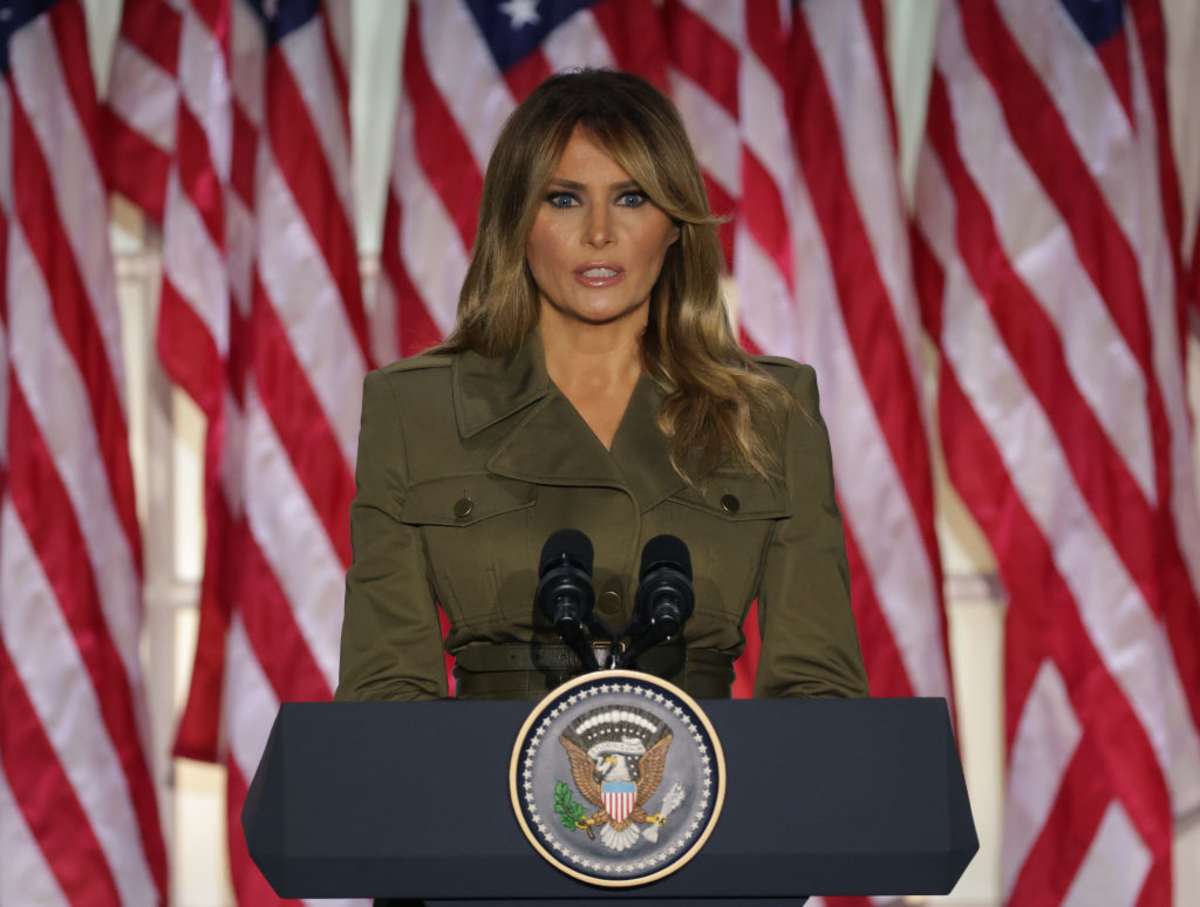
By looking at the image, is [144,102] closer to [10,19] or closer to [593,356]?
[10,19]

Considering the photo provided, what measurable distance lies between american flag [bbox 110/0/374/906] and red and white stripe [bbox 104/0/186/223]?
0.07 m

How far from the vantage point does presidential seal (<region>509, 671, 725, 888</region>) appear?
1236 mm

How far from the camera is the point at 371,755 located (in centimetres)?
125

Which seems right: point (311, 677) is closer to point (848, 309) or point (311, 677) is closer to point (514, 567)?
point (848, 309)

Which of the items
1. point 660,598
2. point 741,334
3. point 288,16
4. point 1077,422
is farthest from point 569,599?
point 288,16

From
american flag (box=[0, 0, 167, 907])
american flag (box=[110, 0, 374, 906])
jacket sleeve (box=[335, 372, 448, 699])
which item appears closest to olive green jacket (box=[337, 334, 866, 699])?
jacket sleeve (box=[335, 372, 448, 699])

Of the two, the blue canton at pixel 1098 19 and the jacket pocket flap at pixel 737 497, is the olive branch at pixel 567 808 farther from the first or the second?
the blue canton at pixel 1098 19

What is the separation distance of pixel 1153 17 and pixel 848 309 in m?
0.89

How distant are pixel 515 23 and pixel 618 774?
2.66 metres

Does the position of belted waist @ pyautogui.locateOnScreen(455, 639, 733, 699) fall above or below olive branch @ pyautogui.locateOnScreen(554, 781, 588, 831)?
below

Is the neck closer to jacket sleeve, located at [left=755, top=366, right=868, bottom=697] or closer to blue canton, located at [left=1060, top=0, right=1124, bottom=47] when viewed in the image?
jacket sleeve, located at [left=755, top=366, right=868, bottom=697]

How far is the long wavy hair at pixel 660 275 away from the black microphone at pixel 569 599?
31 centimetres

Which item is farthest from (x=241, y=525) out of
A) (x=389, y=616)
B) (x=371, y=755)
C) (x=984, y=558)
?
(x=371, y=755)

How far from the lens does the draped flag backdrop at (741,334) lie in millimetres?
3475
